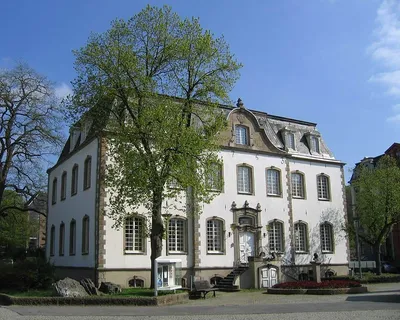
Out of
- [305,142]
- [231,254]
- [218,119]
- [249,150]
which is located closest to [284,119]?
[305,142]

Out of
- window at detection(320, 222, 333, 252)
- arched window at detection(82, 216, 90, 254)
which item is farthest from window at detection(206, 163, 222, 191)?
Answer: window at detection(320, 222, 333, 252)

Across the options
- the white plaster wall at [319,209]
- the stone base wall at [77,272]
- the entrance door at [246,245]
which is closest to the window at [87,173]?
the stone base wall at [77,272]

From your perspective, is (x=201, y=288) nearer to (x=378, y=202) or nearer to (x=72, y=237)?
(x=72, y=237)

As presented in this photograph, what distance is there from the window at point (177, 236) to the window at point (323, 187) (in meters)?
11.7

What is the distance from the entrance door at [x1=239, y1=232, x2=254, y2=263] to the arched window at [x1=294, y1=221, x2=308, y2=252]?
3881 millimetres

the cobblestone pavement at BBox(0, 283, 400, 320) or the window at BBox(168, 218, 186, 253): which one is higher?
the window at BBox(168, 218, 186, 253)

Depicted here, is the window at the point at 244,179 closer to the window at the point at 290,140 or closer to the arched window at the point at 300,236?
the arched window at the point at 300,236

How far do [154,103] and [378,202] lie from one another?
19.3 meters

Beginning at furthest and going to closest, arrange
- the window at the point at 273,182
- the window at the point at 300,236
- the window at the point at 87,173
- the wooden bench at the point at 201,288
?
the window at the point at 300,236
the window at the point at 273,182
the window at the point at 87,173
the wooden bench at the point at 201,288

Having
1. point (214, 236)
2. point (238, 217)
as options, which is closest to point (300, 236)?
point (238, 217)

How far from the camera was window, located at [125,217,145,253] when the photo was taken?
2592cm

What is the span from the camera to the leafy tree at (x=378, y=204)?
33156mm

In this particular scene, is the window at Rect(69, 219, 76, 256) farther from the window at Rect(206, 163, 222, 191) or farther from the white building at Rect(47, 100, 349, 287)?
the window at Rect(206, 163, 222, 191)

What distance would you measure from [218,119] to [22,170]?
1684 cm
